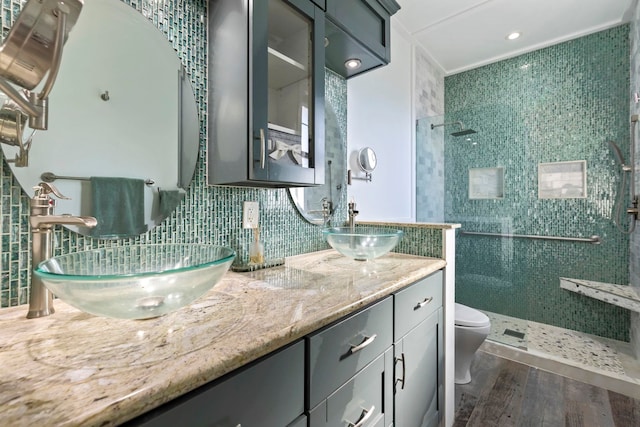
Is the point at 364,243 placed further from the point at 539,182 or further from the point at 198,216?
the point at 539,182

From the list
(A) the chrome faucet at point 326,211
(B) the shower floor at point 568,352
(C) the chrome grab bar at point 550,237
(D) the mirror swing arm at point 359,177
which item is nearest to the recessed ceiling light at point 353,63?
(D) the mirror swing arm at point 359,177

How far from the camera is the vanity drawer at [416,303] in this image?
100 centimetres

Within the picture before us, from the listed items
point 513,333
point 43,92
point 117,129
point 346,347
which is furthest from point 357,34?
point 513,333

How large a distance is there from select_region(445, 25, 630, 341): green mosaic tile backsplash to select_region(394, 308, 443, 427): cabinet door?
1.53 m

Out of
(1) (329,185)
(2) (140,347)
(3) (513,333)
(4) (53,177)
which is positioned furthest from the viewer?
(3) (513,333)

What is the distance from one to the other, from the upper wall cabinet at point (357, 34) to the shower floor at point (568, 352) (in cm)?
221

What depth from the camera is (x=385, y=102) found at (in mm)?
2143

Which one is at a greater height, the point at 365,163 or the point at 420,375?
the point at 365,163

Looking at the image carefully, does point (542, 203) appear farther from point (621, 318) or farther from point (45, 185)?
point (45, 185)

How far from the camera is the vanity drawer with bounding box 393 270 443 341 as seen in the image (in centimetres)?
100

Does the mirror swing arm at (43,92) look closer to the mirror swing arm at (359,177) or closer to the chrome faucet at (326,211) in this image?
the chrome faucet at (326,211)

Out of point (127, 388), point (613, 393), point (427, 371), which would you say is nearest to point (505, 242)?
point (613, 393)

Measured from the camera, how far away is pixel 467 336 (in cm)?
170

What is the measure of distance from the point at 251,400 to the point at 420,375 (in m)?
0.89
